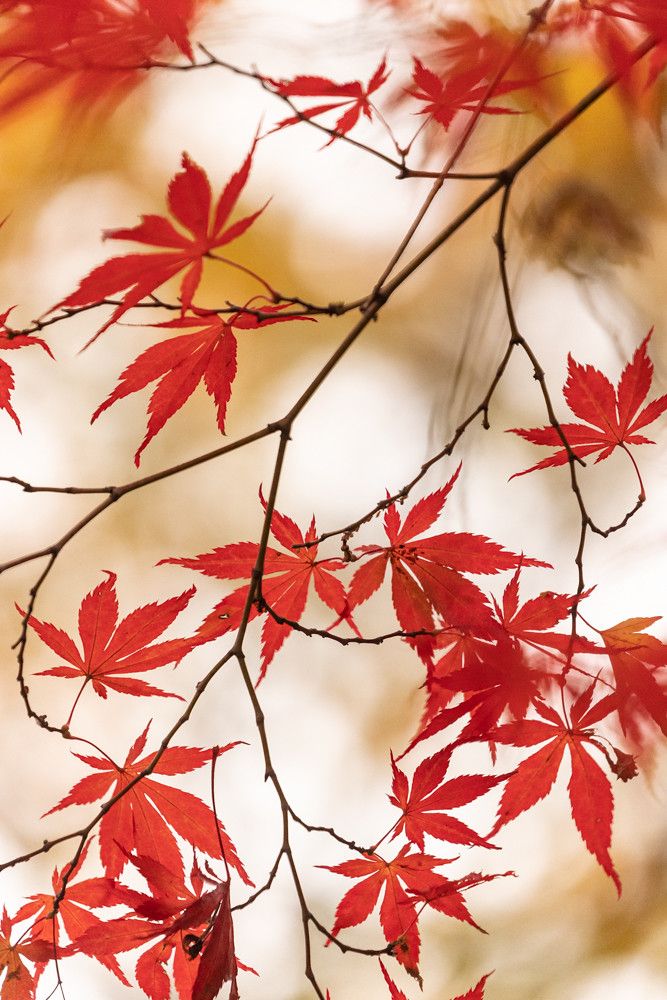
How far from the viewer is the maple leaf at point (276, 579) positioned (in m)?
0.71

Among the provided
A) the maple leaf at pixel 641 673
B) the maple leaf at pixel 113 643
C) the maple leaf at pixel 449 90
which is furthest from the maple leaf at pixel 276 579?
the maple leaf at pixel 449 90

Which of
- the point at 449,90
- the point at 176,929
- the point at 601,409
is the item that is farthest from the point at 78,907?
the point at 449,90

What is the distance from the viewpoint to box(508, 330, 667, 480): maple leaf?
0.75 meters

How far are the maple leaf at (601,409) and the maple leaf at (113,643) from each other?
0.36 meters

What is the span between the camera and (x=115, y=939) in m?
0.66

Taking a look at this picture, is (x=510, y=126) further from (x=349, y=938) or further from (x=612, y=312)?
(x=349, y=938)

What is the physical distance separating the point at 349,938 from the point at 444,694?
68cm

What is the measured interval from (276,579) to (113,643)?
164 millimetres

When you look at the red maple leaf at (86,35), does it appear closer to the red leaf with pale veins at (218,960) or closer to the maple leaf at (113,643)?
the maple leaf at (113,643)

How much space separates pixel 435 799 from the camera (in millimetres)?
725

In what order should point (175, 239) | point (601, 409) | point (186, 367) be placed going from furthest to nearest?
point (601, 409), point (186, 367), point (175, 239)

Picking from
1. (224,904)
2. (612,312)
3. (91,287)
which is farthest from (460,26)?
(224,904)

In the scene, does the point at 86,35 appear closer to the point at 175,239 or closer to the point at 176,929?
the point at 175,239

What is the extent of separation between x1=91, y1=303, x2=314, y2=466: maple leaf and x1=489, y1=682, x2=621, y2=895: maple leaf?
1.23 feet
